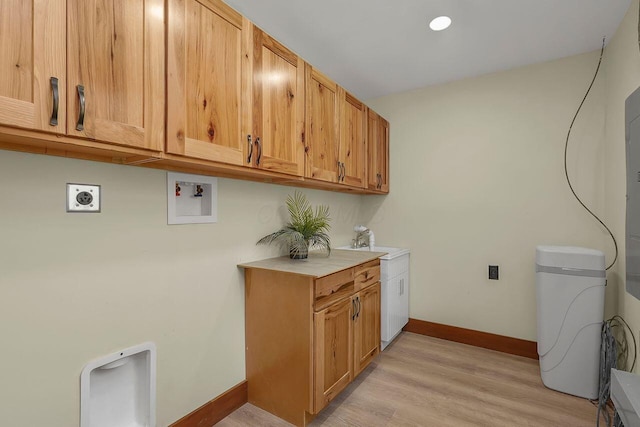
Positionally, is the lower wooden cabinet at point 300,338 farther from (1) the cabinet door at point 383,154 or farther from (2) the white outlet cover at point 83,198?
(1) the cabinet door at point 383,154

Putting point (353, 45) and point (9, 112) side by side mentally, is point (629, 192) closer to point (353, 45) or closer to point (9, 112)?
point (353, 45)

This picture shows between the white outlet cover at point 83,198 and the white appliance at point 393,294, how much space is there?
A: 1.99 meters

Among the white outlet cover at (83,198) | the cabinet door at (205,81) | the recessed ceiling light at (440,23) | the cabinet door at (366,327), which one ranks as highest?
the recessed ceiling light at (440,23)

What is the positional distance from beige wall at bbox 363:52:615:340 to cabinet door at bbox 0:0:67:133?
2795 millimetres

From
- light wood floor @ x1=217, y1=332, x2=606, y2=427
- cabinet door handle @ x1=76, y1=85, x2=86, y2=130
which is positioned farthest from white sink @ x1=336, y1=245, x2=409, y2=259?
cabinet door handle @ x1=76, y1=85, x2=86, y2=130

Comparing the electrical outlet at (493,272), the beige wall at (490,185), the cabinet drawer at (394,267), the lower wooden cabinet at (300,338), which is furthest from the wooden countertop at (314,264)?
the electrical outlet at (493,272)

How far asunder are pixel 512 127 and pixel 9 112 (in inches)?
123

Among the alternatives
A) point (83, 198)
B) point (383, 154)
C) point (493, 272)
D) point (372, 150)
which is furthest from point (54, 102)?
point (493, 272)

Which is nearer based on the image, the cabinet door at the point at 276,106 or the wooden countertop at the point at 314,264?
the cabinet door at the point at 276,106

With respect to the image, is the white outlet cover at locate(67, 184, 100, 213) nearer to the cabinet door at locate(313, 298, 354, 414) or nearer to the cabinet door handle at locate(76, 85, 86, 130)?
the cabinet door handle at locate(76, 85, 86, 130)

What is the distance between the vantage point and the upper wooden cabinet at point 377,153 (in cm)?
279

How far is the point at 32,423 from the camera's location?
1.13 metres

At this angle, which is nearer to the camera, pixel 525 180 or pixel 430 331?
pixel 525 180

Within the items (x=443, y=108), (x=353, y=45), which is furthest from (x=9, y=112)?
(x=443, y=108)
